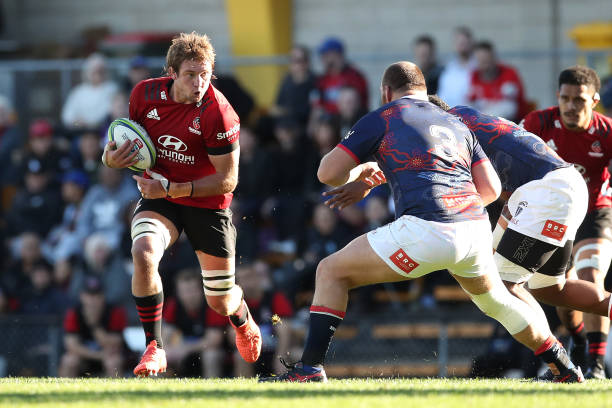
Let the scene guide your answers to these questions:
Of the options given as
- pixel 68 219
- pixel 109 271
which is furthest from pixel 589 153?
pixel 68 219

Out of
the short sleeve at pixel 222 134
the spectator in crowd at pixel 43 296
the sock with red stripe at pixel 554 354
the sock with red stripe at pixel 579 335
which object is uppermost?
the short sleeve at pixel 222 134

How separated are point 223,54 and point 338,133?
5.57 m

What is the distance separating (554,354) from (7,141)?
9.91 m

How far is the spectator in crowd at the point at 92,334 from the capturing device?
1198cm

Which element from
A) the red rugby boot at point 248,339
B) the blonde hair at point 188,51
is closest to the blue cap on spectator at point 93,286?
the red rugby boot at point 248,339

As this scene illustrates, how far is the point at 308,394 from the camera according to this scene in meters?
6.16

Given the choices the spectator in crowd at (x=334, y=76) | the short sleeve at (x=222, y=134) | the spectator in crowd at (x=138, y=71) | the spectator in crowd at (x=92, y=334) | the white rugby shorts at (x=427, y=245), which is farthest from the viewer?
the spectator in crowd at (x=138, y=71)

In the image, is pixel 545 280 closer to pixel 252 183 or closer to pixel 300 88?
pixel 252 183

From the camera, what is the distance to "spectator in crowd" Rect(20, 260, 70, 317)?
1324 centimetres

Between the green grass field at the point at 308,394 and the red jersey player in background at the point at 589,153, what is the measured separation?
1.35 metres

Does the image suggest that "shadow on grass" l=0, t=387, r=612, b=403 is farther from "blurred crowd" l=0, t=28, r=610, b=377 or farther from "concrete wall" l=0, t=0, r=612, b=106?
"concrete wall" l=0, t=0, r=612, b=106

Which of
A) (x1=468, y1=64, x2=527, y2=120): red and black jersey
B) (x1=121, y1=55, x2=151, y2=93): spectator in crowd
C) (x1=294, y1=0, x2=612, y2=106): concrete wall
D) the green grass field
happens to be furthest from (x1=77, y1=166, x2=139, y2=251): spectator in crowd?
the green grass field

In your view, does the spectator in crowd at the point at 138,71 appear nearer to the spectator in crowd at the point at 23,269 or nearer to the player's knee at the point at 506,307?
the spectator in crowd at the point at 23,269

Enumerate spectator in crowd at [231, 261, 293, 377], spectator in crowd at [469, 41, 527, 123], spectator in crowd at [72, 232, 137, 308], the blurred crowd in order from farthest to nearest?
1. spectator in crowd at [72, 232, 137, 308]
2. spectator in crowd at [469, 41, 527, 123]
3. the blurred crowd
4. spectator in crowd at [231, 261, 293, 377]
